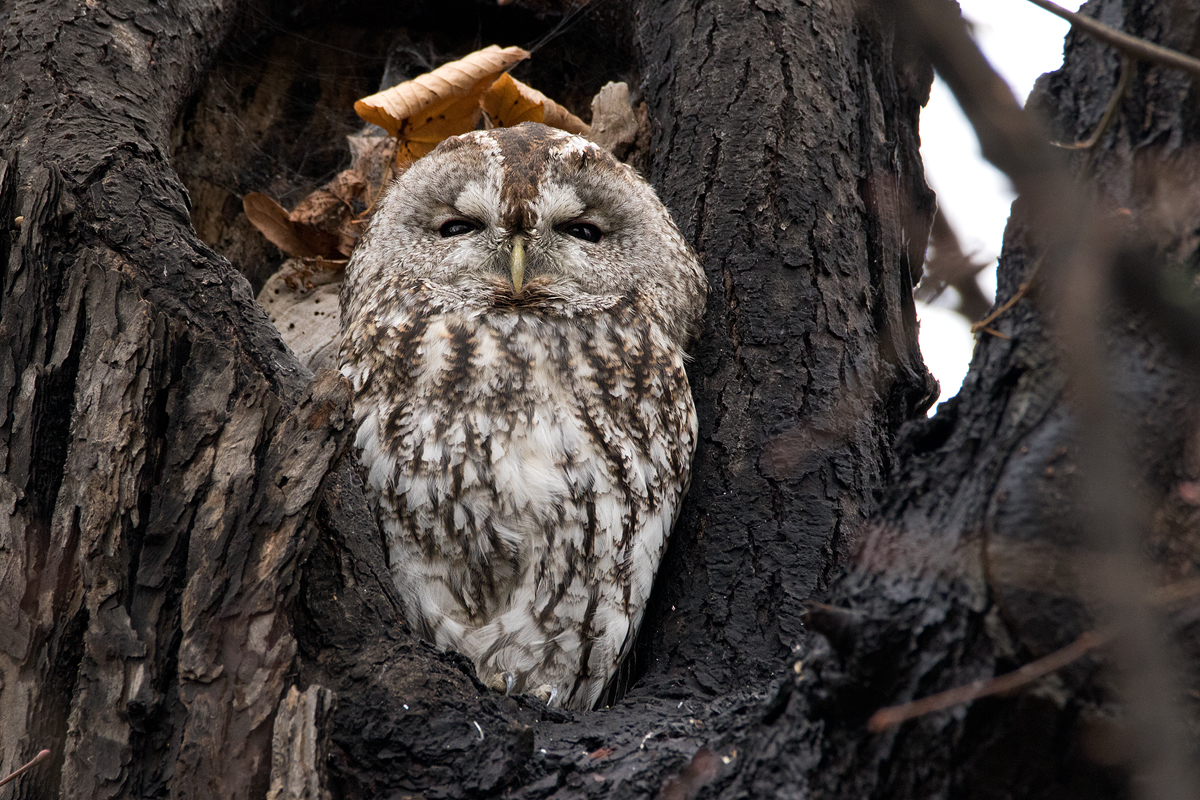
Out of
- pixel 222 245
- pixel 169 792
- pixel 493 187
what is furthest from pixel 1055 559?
pixel 222 245

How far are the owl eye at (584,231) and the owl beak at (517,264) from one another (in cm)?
20

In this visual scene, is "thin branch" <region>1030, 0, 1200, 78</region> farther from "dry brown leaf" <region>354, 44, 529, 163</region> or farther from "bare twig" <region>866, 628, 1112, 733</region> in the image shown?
"dry brown leaf" <region>354, 44, 529, 163</region>

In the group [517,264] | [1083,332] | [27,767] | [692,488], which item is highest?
[517,264]

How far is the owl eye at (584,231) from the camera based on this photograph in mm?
2559

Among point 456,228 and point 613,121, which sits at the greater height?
point 613,121

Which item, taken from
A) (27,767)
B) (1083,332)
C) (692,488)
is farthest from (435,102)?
(1083,332)

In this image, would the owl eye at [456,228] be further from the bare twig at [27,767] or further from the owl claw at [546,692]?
the bare twig at [27,767]

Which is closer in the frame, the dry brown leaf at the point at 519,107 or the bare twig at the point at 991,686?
the bare twig at the point at 991,686

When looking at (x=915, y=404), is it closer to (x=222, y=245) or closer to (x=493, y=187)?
(x=493, y=187)

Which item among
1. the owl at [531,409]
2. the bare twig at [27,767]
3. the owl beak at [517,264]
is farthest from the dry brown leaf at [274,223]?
the bare twig at [27,767]

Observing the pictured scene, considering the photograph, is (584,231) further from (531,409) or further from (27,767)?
(27,767)

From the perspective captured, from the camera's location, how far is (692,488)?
239cm


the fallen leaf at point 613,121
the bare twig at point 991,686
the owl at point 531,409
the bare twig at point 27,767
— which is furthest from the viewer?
the fallen leaf at point 613,121

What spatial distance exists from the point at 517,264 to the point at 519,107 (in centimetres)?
103
